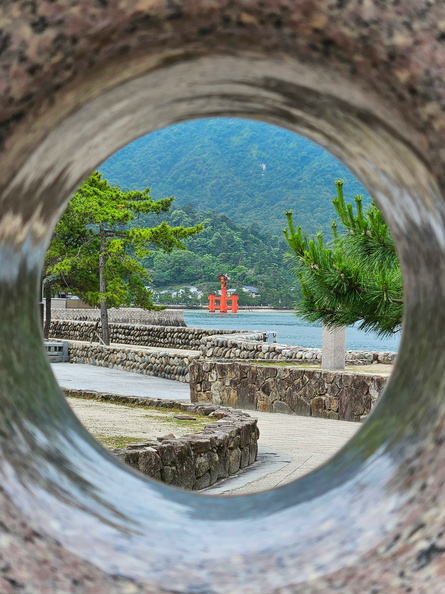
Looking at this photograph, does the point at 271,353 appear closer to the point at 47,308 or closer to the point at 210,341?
the point at 210,341

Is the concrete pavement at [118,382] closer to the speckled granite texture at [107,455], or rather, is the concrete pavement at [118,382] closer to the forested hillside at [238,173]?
the speckled granite texture at [107,455]

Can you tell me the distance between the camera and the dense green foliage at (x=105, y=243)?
2312 cm

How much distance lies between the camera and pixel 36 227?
5.42 feet

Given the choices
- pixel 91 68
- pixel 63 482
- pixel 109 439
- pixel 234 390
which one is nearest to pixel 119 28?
pixel 91 68

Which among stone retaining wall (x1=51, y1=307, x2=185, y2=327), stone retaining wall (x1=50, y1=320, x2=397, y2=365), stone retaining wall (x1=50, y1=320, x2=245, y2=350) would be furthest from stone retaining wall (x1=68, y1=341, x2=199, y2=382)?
stone retaining wall (x1=51, y1=307, x2=185, y2=327)

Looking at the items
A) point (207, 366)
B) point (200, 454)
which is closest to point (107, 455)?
point (200, 454)

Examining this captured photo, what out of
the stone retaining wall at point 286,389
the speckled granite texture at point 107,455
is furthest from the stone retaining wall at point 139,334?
the speckled granite texture at point 107,455

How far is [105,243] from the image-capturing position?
24.6 m

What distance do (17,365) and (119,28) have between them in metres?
0.76

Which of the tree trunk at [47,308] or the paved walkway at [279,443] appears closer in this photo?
the paved walkway at [279,443]

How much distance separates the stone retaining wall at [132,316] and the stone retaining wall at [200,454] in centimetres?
2663

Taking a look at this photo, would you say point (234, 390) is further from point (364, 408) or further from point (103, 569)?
point (103, 569)

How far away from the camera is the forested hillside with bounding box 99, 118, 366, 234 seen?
124m

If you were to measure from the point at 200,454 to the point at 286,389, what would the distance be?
6.39m
